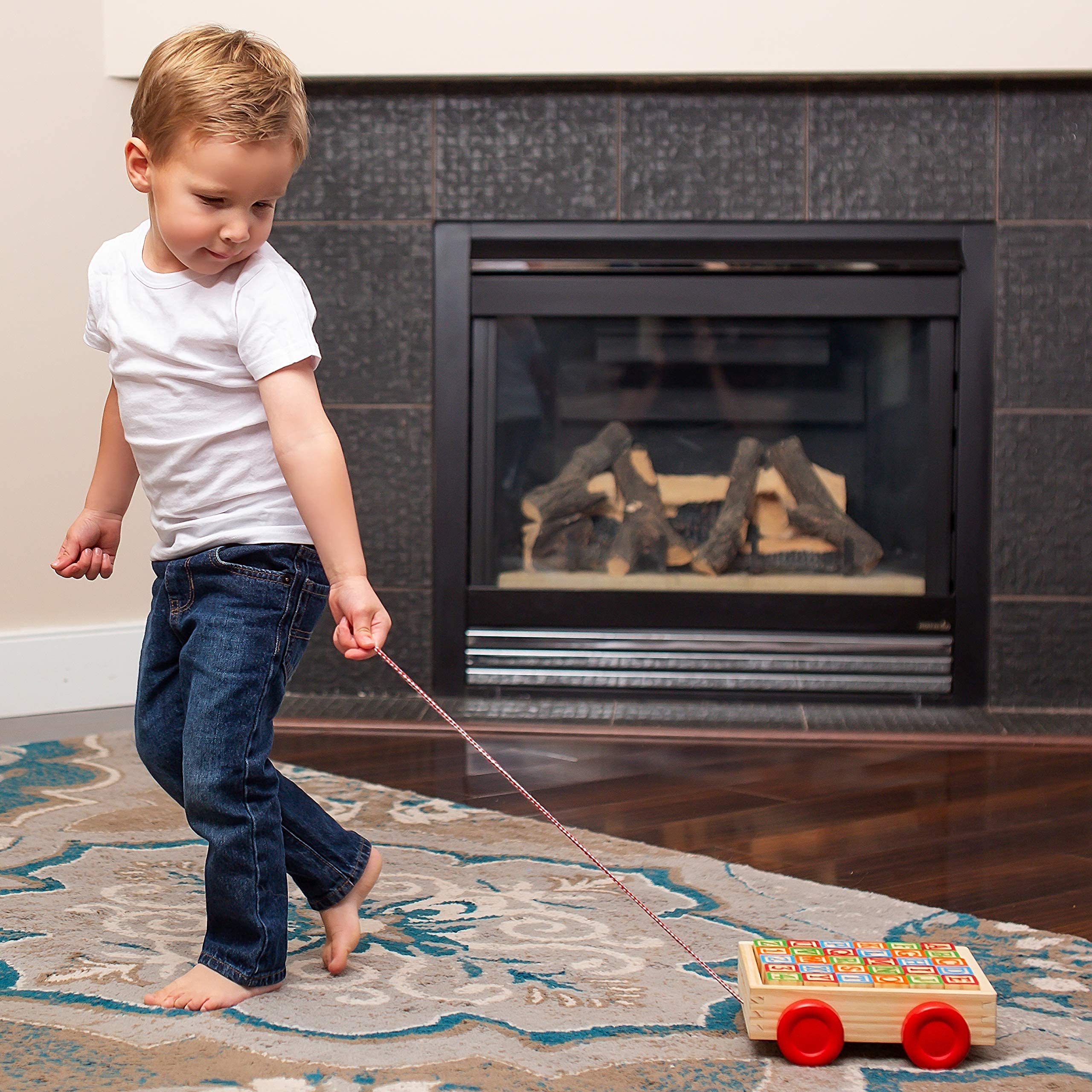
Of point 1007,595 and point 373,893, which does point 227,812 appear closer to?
point 373,893

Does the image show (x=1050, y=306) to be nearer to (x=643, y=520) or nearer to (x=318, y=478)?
(x=643, y=520)

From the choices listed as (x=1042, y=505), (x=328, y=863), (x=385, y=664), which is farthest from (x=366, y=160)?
(x=328, y=863)

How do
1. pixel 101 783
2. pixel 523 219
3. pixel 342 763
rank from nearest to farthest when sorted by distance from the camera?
1. pixel 101 783
2. pixel 342 763
3. pixel 523 219

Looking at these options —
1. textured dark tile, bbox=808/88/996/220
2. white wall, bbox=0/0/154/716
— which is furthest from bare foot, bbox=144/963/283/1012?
textured dark tile, bbox=808/88/996/220

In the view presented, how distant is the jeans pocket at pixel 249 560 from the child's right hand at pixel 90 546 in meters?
0.17

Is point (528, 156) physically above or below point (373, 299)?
above

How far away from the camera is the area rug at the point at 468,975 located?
0.97m

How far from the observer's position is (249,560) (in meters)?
1.10

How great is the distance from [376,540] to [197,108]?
1.60 m

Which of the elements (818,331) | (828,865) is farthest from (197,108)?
(818,331)

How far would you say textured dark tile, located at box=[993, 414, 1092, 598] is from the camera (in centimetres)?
246

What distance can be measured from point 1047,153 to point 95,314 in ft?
6.26

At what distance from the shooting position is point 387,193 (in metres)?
2.52

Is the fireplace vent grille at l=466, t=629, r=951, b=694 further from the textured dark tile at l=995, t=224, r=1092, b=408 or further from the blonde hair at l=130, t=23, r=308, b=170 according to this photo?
the blonde hair at l=130, t=23, r=308, b=170
